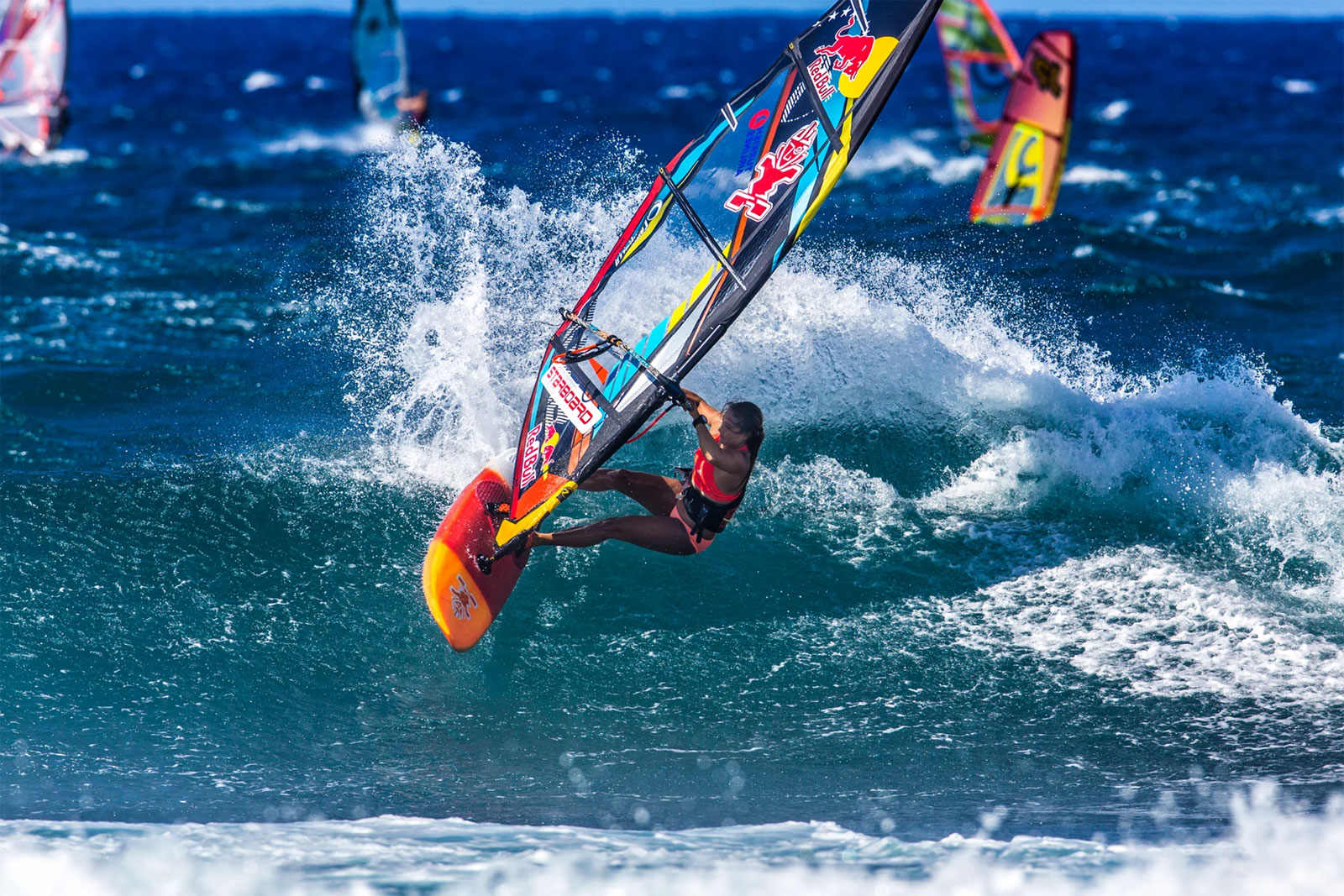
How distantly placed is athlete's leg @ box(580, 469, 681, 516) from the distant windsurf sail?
1362 centimetres

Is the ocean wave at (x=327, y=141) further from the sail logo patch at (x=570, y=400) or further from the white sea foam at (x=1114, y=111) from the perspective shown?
the white sea foam at (x=1114, y=111)

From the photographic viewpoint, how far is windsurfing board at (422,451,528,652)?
5.75m

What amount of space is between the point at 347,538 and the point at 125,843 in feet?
8.53

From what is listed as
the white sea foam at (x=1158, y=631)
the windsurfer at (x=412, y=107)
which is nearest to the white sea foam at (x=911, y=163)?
the windsurfer at (x=412, y=107)

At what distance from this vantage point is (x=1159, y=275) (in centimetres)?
1262

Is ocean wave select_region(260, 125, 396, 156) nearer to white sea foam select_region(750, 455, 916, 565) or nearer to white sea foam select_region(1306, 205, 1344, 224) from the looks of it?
white sea foam select_region(1306, 205, 1344, 224)

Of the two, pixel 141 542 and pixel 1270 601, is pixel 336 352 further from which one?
pixel 1270 601

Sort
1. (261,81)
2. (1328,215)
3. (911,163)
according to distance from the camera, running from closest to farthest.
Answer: (1328,215)
(911,163)
(261,81)

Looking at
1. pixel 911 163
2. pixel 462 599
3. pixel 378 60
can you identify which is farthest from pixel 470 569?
pixel 911 163

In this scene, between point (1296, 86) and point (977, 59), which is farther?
point (1296, 86)

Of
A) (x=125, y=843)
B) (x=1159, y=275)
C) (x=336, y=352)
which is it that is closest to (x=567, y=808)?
(x=125, y=843)

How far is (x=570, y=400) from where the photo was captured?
5.83m

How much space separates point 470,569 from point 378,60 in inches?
580

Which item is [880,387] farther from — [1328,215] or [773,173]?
[1328,215]
